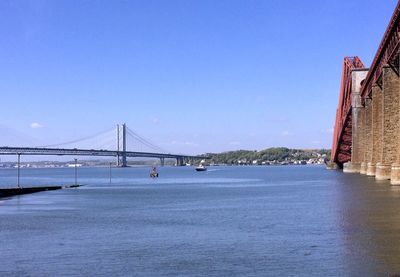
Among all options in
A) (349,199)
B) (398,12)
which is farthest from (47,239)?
(398,12)

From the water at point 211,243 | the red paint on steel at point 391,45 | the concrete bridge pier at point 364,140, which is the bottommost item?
the water at point 211,243

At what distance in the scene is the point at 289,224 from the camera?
28656mm

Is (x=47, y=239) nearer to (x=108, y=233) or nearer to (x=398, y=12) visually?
(x=108, y=233)

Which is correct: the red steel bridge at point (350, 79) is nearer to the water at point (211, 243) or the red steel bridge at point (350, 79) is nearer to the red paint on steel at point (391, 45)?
the red paint on steel at point (391, 45)

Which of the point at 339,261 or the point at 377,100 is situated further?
the point at 377,100

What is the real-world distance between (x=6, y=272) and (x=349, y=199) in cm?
3000

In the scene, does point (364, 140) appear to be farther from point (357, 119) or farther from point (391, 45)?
point (391, 45)

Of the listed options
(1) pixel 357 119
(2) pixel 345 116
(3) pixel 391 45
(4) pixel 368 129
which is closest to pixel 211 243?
(3) pixel 391 45

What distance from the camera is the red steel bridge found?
61250mm

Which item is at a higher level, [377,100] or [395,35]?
[395,35]

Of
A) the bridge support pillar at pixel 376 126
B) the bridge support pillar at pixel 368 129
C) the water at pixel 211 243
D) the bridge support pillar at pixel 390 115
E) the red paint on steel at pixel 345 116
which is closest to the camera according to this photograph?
the water at pixel 211 243

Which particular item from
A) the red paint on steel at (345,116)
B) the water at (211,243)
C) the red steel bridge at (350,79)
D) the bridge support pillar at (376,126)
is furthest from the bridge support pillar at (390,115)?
the red paint on steel at (345,116)

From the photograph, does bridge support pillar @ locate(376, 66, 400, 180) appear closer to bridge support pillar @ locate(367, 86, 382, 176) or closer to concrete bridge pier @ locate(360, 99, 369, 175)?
bridge support pillar @ locate(367, 86, 382, 176)

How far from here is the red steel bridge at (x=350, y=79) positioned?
61.2 meters
